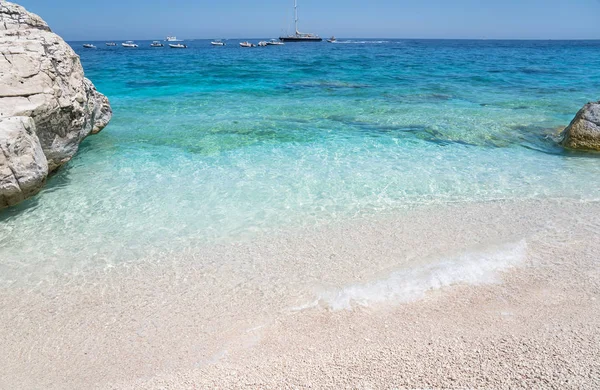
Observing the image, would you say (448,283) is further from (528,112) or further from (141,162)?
(528,112)

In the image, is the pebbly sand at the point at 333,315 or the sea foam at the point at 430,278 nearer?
the pebbly sand at the point at 333,315

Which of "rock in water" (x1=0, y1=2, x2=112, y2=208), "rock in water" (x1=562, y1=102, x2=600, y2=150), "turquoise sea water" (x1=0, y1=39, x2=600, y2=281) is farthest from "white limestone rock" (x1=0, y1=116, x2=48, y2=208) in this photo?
"rock in water" (x1=562, y1=102, x2=600, y2=150)

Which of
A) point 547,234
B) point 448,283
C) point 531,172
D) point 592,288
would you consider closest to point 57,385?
point 448,283

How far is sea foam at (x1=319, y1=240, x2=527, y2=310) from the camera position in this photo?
12.9 feet

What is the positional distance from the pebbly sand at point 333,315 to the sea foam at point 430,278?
18 mm

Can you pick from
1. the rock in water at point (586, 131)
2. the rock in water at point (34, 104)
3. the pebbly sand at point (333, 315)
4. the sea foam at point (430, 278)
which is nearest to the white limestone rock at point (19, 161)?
the rock in water at point (34, 104)

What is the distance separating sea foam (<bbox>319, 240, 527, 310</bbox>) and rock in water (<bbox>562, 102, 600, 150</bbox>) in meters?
5.59

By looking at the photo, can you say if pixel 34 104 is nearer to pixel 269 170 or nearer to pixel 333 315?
pixel 269 170

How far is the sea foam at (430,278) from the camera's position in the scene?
3.93 meters

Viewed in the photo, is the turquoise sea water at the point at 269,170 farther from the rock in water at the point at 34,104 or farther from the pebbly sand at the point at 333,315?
the pebbly sand at the point at 333,315

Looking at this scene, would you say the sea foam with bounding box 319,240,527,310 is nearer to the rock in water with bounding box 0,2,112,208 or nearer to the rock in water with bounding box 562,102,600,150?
the rock in water with bounding box 0,2,112,208

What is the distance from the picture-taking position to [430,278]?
4.21m

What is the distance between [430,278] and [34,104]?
259 inches

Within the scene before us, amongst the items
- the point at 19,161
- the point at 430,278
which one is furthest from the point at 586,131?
the point at 19,161
